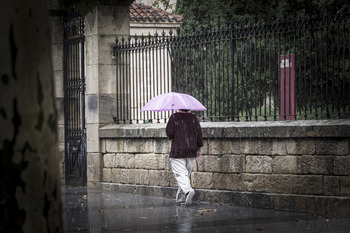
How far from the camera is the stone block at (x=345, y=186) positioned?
378 inches

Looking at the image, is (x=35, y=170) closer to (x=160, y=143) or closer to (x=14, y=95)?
(x=14, y=95)

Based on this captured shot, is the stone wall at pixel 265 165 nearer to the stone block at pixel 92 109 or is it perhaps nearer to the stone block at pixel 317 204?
the stone block at pixel 317 204

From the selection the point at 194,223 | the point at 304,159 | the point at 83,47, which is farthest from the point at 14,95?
the point at 83,47

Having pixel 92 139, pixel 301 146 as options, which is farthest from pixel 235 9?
pixel 301 146

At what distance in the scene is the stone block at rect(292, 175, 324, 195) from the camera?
9.97m

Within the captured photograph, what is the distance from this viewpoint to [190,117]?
11.4m

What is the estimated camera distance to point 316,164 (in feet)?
32.8

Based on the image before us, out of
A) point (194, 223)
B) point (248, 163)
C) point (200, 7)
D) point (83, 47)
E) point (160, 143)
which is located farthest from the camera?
point (200, 7)

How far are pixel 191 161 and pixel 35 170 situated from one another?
847 cm

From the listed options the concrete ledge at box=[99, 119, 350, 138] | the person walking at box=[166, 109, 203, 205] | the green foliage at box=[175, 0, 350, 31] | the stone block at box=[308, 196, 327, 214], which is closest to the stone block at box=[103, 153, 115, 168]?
the concrete ledge at box=[99, 119, 350, 138]

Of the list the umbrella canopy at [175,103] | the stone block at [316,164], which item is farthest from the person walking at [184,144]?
the stone block at [316,164]

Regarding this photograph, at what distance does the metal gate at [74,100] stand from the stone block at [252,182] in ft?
17.4

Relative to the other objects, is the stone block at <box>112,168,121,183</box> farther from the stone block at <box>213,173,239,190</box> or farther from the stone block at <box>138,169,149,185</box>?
the stone block at <box>213,173,239,190</box>

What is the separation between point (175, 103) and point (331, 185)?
2.92 meters
